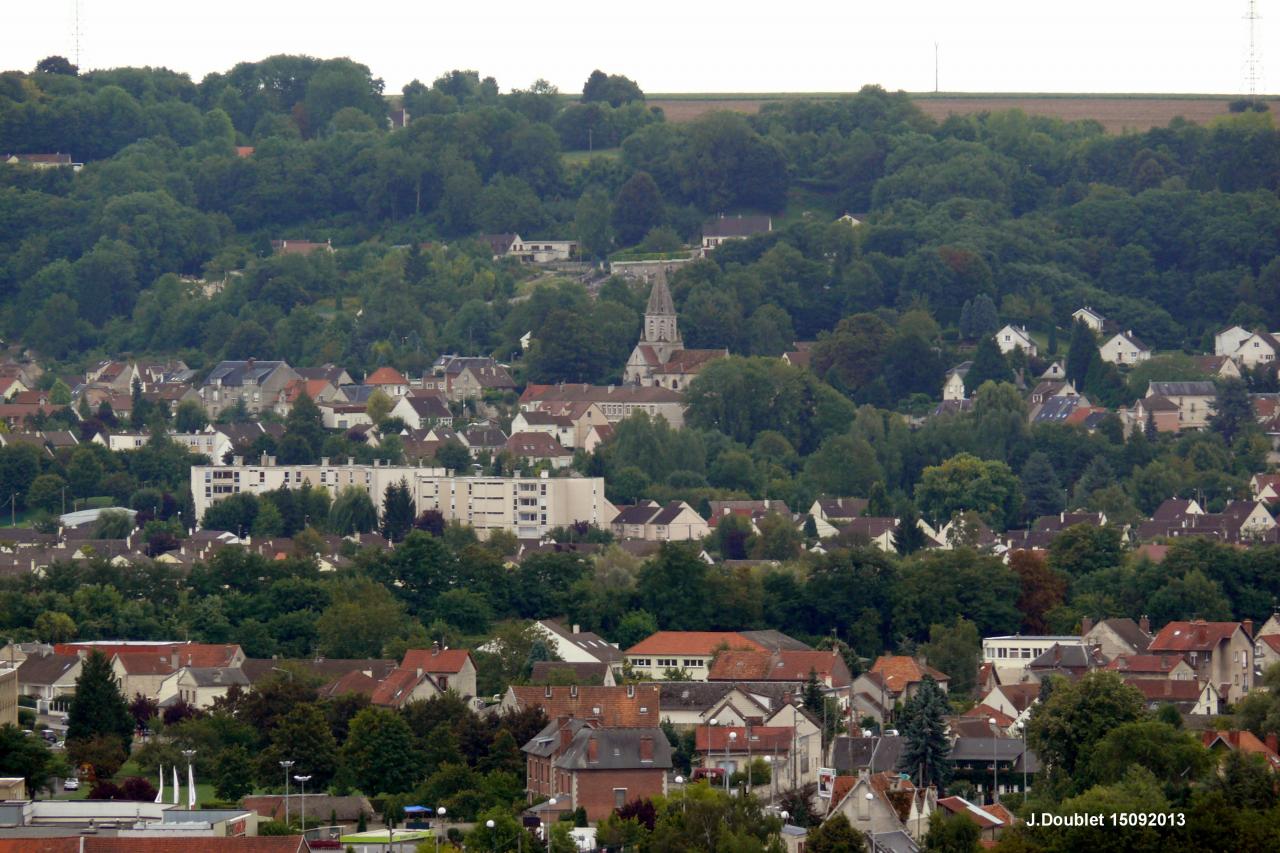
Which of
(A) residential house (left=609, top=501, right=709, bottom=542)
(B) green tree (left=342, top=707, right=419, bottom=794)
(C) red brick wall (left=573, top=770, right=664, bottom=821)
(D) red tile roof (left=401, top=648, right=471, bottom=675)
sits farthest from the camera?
(A) residential house (left=609, top=501, right=709, bottom=542)

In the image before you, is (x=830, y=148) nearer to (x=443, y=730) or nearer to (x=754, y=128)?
(x=754, y=128)

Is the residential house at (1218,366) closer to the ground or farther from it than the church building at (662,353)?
closer to the ground

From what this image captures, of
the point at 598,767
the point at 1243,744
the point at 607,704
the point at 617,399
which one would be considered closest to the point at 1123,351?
the point at 617,399

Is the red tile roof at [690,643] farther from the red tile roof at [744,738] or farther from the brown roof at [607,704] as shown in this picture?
the red tile roof at [744,738]

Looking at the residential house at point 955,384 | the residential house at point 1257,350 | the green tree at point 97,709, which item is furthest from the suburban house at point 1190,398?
the green tree at point 97,709

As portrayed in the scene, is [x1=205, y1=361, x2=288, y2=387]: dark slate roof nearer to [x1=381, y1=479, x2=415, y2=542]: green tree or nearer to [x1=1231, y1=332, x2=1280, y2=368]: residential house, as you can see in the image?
[x1=381, y1=479, x2=415, y2=542]: green tree

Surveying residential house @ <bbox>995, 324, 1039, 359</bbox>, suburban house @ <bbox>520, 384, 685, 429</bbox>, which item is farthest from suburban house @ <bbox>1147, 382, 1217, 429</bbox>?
suburban house @ <bbox>520, 384, 685, 429</bbox>
